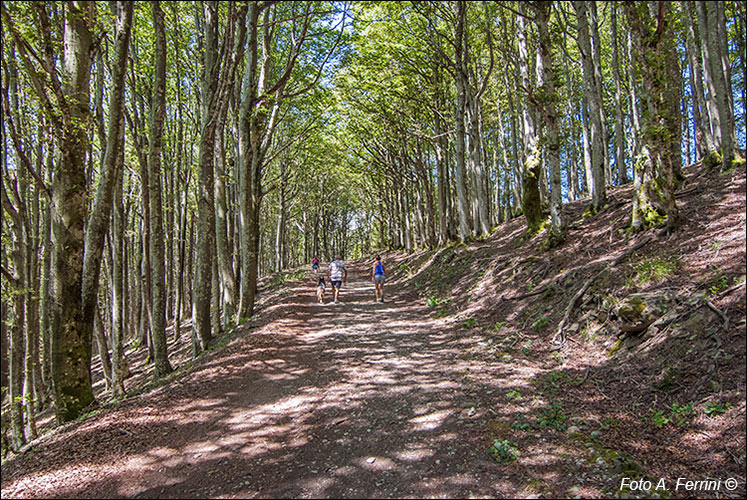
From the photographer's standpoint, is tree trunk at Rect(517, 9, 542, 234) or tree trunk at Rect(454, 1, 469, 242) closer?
tree trunk at Rect(517, 9, 542, 234)

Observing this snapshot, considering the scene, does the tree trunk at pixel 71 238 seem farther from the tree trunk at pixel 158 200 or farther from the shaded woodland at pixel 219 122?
the tree trunk at pixel 158 200

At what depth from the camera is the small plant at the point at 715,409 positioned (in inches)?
150

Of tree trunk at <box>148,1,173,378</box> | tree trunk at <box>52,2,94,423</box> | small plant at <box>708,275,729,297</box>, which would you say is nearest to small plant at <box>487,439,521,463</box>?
small plant at <box>708,275,729,297</box>

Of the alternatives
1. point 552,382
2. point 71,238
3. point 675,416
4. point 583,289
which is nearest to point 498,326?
point 583,289

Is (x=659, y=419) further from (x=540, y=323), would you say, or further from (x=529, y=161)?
(x=529, y=161)

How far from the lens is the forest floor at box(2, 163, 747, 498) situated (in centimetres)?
369

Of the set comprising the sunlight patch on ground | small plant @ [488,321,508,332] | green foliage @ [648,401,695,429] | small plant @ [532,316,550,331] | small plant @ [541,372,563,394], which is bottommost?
the sunlight patch on ground

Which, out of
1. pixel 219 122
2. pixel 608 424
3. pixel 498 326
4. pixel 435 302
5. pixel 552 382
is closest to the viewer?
pixel 608 424

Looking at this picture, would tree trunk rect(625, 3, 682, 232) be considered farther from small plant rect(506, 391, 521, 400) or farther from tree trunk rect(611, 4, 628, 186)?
tree trunk rect(611, 4, 628, 186)

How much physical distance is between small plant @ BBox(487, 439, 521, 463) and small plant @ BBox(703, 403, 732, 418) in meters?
1.97

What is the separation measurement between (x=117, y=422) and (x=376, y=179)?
31.2 meters

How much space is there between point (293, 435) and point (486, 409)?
2.55 m

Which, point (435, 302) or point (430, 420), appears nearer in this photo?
point (430, 420)

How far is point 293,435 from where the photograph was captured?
4.89 m
